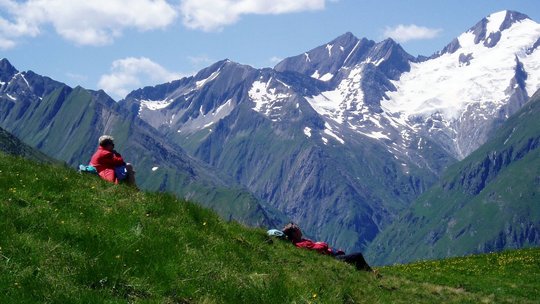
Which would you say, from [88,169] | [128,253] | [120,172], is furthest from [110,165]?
[128,253]

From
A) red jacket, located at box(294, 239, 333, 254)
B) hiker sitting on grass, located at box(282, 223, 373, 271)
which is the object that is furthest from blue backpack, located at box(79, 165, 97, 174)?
red jacket, located at box(294, 239, 333, 254)

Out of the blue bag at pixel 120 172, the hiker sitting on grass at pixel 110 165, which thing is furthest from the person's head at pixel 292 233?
the blue bag at pixel 120 172

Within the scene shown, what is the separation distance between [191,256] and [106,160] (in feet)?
36.0

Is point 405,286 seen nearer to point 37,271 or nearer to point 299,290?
point 299,290

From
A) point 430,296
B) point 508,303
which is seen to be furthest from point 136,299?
point 508,303

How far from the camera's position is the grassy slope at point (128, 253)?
1223 cm

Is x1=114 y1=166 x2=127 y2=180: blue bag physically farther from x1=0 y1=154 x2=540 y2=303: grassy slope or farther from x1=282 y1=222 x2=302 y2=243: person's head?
x1=282 y1=222 x2=302 y2=243: person's head

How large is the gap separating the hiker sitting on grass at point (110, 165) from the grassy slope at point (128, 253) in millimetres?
2722

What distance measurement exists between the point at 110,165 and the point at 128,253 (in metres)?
11.3

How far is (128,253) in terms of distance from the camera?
45.3ft

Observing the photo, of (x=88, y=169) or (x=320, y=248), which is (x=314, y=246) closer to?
(x=320, y=248)

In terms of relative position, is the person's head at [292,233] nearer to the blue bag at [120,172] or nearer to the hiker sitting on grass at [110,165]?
the hiker sitting on grass at [110,165]

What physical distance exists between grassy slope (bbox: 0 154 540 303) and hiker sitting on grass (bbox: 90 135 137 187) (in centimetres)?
272

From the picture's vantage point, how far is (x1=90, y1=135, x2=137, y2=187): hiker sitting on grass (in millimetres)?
23922
